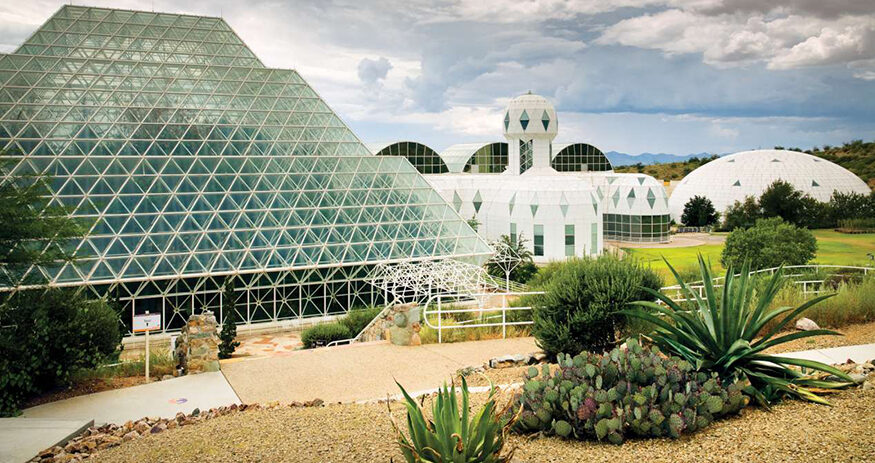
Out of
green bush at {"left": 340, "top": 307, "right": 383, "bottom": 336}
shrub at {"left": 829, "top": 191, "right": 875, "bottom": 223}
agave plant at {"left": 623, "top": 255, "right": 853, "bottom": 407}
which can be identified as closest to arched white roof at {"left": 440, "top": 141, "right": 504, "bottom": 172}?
shrub at {"left": 829, "top": 191, "right": 875, "bottom": 223}

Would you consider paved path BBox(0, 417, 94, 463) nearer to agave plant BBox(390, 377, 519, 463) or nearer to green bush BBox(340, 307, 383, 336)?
agave plant BBox(390, 377, 519, 463)

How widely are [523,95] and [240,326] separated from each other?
1062 inches

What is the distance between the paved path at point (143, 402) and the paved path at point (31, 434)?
0.53 meters

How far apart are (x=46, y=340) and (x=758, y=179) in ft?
196

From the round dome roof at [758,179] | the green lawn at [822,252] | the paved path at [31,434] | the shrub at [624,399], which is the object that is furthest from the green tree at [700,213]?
the paved path at [31,434]

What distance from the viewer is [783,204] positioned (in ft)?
164

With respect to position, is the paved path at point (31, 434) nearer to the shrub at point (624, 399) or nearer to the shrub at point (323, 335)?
the shrub at point (624, 399)

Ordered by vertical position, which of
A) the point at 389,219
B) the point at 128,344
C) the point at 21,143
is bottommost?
the point at 128,344

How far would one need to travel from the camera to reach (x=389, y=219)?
26531mm

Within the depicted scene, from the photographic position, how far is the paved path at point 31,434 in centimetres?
774

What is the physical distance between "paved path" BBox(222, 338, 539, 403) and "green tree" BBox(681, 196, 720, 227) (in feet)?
151

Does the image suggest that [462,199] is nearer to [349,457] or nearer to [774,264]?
[774,264]

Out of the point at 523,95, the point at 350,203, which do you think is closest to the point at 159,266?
the point at 350,203

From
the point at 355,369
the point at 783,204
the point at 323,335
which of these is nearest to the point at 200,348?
the point at 355,369
